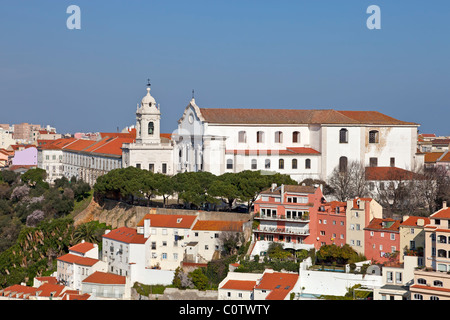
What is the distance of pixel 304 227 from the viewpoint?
128ft

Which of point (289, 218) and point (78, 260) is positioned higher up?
point (289, 218)

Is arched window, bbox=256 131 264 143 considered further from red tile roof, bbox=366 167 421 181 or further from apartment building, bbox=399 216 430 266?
apartment building, bbox=399 216 430 266

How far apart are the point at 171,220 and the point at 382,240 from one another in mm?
11086

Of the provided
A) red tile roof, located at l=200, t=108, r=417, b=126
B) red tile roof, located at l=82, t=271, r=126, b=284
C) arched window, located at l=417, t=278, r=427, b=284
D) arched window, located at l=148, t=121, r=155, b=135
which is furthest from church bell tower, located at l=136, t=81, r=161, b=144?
arched window, located at l=417, t=278, r=427, b=284

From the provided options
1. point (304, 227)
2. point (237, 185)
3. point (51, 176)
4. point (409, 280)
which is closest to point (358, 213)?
point (304, 227)

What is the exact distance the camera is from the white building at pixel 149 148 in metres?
55.7

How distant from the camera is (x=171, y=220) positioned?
41.7 m

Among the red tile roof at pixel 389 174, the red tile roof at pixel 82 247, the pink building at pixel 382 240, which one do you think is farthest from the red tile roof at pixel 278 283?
the red tile roof at pixel 389 174

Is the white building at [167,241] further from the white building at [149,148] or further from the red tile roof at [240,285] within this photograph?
the white building at [149,148]

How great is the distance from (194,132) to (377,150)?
12.5 m

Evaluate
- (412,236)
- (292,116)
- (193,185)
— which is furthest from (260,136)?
(412,236)

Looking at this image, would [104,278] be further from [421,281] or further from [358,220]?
[421,281]
